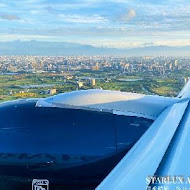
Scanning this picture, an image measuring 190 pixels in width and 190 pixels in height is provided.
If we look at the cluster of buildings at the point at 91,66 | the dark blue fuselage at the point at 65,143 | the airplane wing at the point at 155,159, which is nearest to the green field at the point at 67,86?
the dark blue fuselage at the point at 65,143

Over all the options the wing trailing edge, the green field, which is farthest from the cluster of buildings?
the wing trailing edge

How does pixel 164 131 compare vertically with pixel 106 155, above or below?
above

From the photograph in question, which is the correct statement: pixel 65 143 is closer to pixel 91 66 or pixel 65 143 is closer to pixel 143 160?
pixel 143 160

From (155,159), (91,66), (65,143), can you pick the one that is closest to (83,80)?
(65,143)

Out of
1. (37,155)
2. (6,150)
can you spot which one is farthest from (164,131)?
(6,150)

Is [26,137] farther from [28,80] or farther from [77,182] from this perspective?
[28,80]

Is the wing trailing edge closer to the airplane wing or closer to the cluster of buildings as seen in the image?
the airplane wing

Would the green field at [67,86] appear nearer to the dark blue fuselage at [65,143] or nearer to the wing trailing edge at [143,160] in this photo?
the dark blue fuselage at [65,143]
